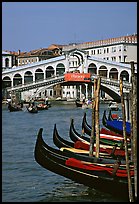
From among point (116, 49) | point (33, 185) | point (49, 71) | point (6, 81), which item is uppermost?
point (116, 49)

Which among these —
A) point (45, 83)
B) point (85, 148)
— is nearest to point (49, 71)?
point (45, 83)

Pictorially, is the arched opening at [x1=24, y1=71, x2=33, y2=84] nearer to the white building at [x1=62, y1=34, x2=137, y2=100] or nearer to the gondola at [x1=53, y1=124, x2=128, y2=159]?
the white building at [x1=62, y1=34, x2=137, y2=100]

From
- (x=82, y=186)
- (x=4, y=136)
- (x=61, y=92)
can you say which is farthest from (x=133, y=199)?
(x=61, y=92)

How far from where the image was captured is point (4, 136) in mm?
5113

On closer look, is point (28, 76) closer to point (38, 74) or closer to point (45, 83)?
point (38, 74)

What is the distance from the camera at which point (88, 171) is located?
2.38 m

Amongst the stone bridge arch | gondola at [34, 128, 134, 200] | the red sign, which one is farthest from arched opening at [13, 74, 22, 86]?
gondola at [34, 128, 134, 200]

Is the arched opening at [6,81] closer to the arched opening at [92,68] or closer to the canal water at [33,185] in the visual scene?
the arched opening at [92,68]

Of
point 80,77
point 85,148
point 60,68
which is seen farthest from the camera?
point 60,68

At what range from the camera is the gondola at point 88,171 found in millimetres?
2295

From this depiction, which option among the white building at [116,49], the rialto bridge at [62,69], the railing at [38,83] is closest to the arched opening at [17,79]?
the rialto bridge at [62,69]

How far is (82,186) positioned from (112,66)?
35.3ft

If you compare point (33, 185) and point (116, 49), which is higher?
point (116, 49)

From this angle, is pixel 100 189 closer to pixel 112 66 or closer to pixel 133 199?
pixel 133 199
